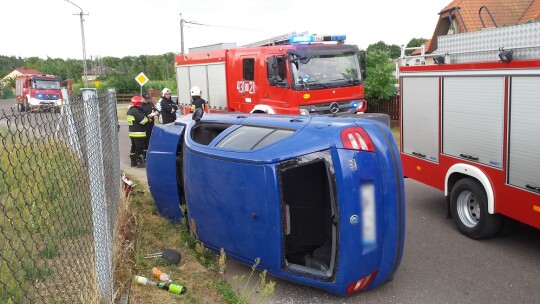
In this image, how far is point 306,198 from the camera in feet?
15.4

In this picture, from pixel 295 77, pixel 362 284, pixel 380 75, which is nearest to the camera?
pixel 362 284

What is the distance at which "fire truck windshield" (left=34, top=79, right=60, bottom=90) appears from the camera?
29.5m

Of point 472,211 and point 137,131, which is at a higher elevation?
point 137,131

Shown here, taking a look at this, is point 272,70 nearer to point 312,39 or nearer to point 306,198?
point 312,39

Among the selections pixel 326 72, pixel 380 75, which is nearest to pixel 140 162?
pixel 326 72

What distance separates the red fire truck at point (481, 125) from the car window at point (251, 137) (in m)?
2.62

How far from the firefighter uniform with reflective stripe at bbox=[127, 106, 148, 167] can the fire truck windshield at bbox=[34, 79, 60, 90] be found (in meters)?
21.3

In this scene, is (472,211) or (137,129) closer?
(472,211)

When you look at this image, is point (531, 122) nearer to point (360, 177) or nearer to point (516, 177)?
point (516, 177)

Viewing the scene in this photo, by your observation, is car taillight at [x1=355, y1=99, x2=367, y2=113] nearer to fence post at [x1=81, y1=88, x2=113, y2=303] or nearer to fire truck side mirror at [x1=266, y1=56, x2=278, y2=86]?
fire truck side mirror at [x1=266, y1=56, x2=278, y2=86]

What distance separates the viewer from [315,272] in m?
4.34

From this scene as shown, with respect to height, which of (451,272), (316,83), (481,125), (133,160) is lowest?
(451,272)

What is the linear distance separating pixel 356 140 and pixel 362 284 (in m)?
1.23

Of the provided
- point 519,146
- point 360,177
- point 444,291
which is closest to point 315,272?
point 360,177
